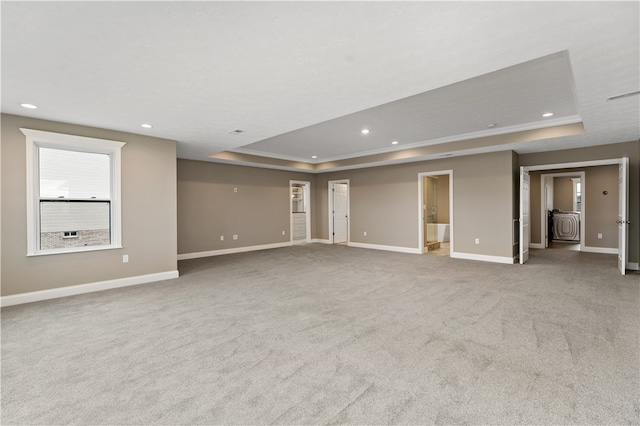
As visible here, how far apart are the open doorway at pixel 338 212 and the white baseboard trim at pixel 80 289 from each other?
5.37m

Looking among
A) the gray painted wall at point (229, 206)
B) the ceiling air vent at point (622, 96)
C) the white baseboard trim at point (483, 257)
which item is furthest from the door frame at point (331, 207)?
the ceiling air vent at point (622, 96)

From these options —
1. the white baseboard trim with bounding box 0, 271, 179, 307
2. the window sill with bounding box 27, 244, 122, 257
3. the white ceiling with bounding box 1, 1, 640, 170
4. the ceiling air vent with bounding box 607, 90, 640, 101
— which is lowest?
the white baseboard trim with bounding box 0, 271, 179, 307

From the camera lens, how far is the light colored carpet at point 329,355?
1.70 meters

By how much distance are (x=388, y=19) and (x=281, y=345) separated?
101 inches

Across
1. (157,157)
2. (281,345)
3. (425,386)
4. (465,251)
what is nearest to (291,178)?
(157,157)

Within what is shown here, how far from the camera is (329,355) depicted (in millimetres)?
2320

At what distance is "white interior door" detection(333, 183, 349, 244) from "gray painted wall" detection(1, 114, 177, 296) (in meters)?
5.42

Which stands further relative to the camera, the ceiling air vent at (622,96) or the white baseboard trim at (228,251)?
the white baseboard trim at (228,251)

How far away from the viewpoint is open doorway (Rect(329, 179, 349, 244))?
945 centimetres

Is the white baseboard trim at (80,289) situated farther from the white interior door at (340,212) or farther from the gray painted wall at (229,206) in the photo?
the white interior door at (340,212)

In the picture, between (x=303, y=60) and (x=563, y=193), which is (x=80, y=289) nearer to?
(x=303, y=60)

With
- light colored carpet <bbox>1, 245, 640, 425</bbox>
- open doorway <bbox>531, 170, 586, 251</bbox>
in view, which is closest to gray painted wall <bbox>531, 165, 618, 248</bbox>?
open doorway <bbox>531, 170, 586, 251</bbox>

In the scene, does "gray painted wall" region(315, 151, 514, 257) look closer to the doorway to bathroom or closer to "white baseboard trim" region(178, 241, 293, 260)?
the doorway to bathroom

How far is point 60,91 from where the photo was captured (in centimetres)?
295
